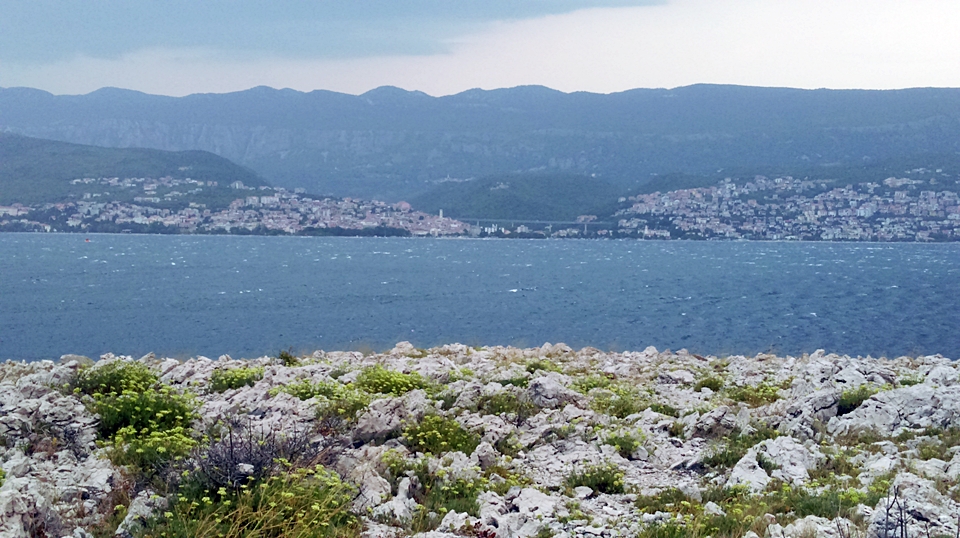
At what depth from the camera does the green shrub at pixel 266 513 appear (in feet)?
20.3

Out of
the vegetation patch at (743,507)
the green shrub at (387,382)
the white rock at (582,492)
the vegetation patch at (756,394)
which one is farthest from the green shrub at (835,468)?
the green shrub at (387,382)

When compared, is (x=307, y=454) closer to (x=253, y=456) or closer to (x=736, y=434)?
(x=253, y=456)

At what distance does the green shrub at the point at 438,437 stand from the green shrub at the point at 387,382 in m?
1.96

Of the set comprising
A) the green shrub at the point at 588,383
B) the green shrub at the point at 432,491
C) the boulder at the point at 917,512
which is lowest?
the green shrub at the point at 588,383

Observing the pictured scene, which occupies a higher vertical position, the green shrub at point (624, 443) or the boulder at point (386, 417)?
the boulder at point (386, 417)

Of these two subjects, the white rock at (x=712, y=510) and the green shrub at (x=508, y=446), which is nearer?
the white rock at (x=712, y=510)

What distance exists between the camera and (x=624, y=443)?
941cm

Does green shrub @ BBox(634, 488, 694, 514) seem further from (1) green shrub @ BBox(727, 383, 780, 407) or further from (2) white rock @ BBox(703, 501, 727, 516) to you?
(1) green shrub @ BBox(727, 383, 780, 407)

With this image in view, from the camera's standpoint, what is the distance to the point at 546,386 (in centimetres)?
1155

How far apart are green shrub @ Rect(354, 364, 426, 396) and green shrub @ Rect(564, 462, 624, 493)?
3.79 metres

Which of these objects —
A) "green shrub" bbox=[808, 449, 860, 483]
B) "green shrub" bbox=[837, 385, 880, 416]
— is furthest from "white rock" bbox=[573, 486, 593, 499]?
"green shrub" bbox=[837, 385, 880, 416]

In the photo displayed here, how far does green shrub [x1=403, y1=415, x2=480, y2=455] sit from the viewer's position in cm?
886

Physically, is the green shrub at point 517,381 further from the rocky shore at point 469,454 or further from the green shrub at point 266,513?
the green shrub at point 266,513

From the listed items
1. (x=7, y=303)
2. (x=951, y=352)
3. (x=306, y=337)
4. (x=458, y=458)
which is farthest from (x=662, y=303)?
(x=458, y=458)
